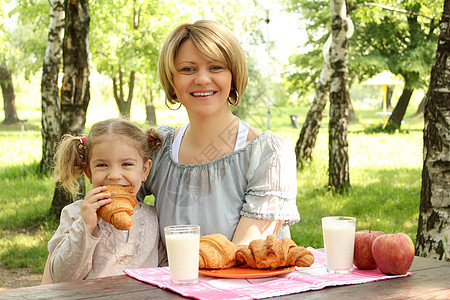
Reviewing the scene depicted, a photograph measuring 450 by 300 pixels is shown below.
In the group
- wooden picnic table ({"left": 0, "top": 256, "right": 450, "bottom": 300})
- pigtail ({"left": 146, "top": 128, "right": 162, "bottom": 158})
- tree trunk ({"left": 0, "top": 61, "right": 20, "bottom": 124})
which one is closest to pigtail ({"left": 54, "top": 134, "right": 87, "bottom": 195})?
pigtail ({"left": 146, "top": 128, "right": 162, "bottom": 158})

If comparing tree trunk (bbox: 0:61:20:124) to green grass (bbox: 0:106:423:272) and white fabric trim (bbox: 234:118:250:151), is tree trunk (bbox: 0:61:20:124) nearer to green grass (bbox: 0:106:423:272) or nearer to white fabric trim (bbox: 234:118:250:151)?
green grass (bbox: 0:106:423:272)

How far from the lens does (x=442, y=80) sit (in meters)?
4.09

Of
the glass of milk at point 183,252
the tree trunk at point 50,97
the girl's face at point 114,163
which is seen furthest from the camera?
the tree trunk at point 50,97

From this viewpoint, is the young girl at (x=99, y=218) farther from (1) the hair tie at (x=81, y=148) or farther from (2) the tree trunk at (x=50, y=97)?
(2) the tree trunk at (x=50, y=97)

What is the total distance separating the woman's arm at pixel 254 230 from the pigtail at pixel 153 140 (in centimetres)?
70

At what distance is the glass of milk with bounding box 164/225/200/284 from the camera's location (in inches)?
77.1

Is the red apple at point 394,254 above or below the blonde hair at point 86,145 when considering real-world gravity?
below

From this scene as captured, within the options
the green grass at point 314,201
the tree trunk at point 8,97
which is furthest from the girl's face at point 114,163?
the tree trunk at point 8,97

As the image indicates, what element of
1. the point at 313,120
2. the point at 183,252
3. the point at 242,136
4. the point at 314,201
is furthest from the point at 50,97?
the point at 183,252

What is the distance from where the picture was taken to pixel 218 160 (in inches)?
115

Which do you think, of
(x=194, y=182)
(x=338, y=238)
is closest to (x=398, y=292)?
(x=338, y=238)

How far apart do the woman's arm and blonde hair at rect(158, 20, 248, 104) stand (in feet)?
2.57

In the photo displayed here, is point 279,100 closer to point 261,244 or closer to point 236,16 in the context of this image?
point 236,16

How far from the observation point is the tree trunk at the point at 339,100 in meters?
8.75
